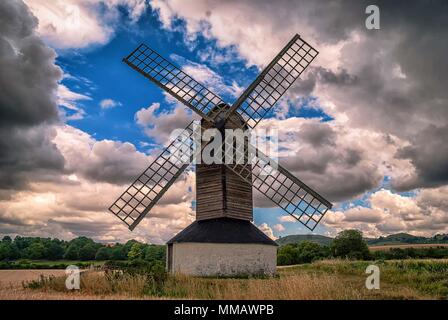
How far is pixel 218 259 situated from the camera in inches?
902

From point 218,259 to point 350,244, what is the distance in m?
30.5

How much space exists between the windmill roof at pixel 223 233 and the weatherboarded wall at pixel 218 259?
0.30 metres

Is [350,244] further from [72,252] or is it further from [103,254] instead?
[72,252]

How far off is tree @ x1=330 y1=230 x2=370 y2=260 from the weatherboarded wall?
2759 cm

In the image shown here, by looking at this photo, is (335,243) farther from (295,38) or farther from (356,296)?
(356,296)

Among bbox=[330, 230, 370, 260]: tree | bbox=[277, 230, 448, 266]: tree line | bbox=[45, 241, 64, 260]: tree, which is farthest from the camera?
bbox=[45, 241, 64, 260]: tree

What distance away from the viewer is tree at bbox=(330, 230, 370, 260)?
47.9 m

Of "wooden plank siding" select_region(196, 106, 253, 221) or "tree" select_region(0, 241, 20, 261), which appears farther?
"tree" select_region(0, 241, 20, 261)

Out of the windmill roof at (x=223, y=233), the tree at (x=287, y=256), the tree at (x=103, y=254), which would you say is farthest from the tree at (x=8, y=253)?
the windmill roof at (x=223, y=233)

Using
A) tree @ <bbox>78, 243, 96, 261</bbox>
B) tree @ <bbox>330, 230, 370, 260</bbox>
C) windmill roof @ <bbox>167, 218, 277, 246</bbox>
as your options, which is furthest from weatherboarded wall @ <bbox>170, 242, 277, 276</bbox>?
tree @ <bbox>78, 243, 96, 261</bbox>

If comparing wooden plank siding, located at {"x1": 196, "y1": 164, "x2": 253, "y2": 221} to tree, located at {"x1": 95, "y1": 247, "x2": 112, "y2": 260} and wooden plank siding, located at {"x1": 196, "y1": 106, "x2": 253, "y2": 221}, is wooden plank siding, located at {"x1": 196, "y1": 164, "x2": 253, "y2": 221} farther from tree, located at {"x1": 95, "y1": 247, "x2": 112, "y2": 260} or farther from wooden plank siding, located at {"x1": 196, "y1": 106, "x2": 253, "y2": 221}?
tree, located at {"x1": 95, "y1": 247, "x2": 112, "y2": 260}

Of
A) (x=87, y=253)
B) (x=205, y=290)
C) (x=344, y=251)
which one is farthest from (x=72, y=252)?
(x=205, y=290)

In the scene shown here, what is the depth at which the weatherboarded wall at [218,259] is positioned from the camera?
899 inches

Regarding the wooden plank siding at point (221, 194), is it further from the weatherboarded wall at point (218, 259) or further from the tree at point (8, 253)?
the tree at point (8, 253)
